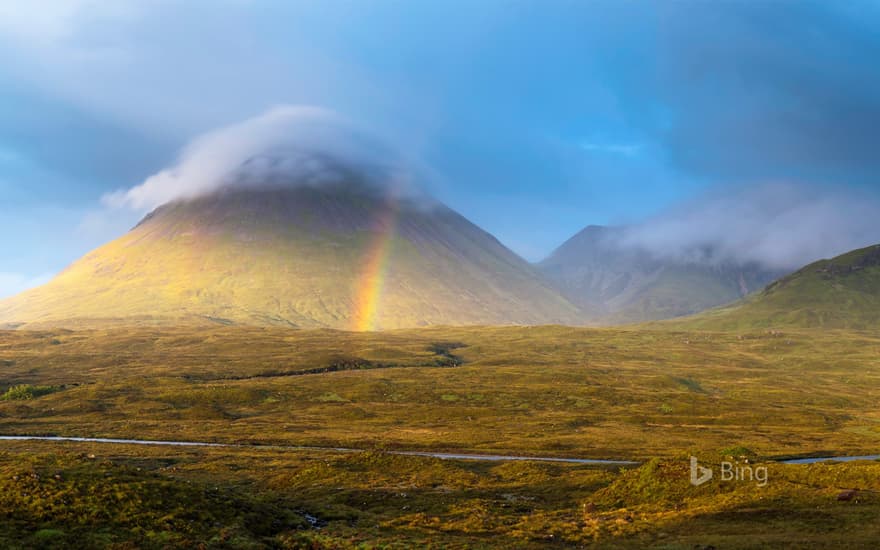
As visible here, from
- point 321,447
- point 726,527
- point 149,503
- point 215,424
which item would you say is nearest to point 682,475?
point 726,527

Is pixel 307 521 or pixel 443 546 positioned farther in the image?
pixel 307 521

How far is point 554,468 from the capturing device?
9781cm

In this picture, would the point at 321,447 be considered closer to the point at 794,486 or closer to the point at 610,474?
the point at 610,474

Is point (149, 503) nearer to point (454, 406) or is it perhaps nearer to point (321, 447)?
point (321, 447)

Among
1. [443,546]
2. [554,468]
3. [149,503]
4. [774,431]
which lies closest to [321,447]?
[554,468]

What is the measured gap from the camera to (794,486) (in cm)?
6356

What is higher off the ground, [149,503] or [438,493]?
[149,503]

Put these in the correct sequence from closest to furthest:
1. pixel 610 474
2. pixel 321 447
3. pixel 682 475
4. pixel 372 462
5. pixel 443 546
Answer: pixel 443 546 < pixel 682 475 < pixel 610 474 < pixel 372 462 < pixel 321 447

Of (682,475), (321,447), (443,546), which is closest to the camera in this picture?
(443,546)

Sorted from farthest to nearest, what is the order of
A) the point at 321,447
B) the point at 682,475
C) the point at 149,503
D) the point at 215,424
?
the point at 215,424
the point at 321,447
the point at 682,475
the point at 149,503

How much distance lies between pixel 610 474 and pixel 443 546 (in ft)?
147

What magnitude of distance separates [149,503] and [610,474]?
194 ft

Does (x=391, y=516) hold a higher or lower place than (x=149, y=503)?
lower

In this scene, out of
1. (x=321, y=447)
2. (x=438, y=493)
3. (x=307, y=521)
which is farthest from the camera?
(x=321, y=447)
